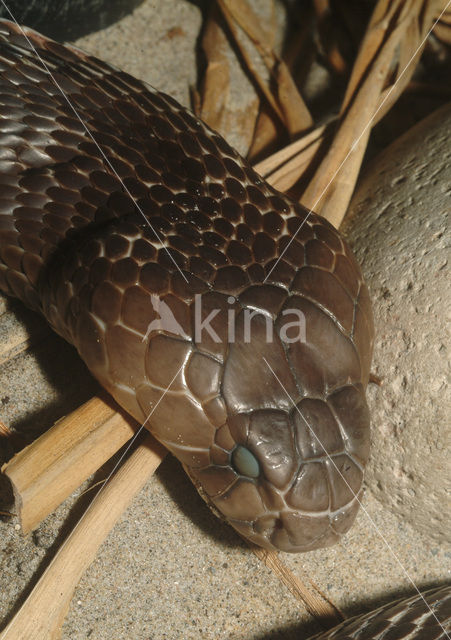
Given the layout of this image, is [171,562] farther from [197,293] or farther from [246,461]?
[197,293]

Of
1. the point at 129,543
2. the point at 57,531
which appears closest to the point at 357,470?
the point at 129,543

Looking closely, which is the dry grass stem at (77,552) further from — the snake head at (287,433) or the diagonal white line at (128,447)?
the snake head at (287,433)

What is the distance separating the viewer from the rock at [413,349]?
196 centimetres

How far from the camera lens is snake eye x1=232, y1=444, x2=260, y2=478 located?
163 cm

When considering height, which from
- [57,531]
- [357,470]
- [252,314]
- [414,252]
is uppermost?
[414,252]

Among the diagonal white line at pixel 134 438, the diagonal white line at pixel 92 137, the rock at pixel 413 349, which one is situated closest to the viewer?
the diagonal white line at pixel 134 438

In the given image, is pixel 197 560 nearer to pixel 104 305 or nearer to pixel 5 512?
pixel 5 512

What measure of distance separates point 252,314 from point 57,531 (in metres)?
0.74

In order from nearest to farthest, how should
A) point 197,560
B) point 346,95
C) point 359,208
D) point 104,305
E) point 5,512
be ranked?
point 104,305
point 5,512
point 197,560
point 359,208
point 346,95

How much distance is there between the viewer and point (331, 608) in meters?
1.99

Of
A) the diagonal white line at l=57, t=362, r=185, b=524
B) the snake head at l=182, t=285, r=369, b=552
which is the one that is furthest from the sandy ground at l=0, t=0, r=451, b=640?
the snake head at l=182, t=285, r=369, b=552

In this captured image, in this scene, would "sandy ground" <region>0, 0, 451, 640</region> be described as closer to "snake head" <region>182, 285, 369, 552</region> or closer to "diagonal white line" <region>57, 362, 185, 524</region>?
"diagonal white line" <region>57, 362, 185, 524</region>

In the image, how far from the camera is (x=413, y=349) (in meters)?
1.98

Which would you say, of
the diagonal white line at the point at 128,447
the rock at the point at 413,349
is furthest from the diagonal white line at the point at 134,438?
the rock at the point at 413,349
